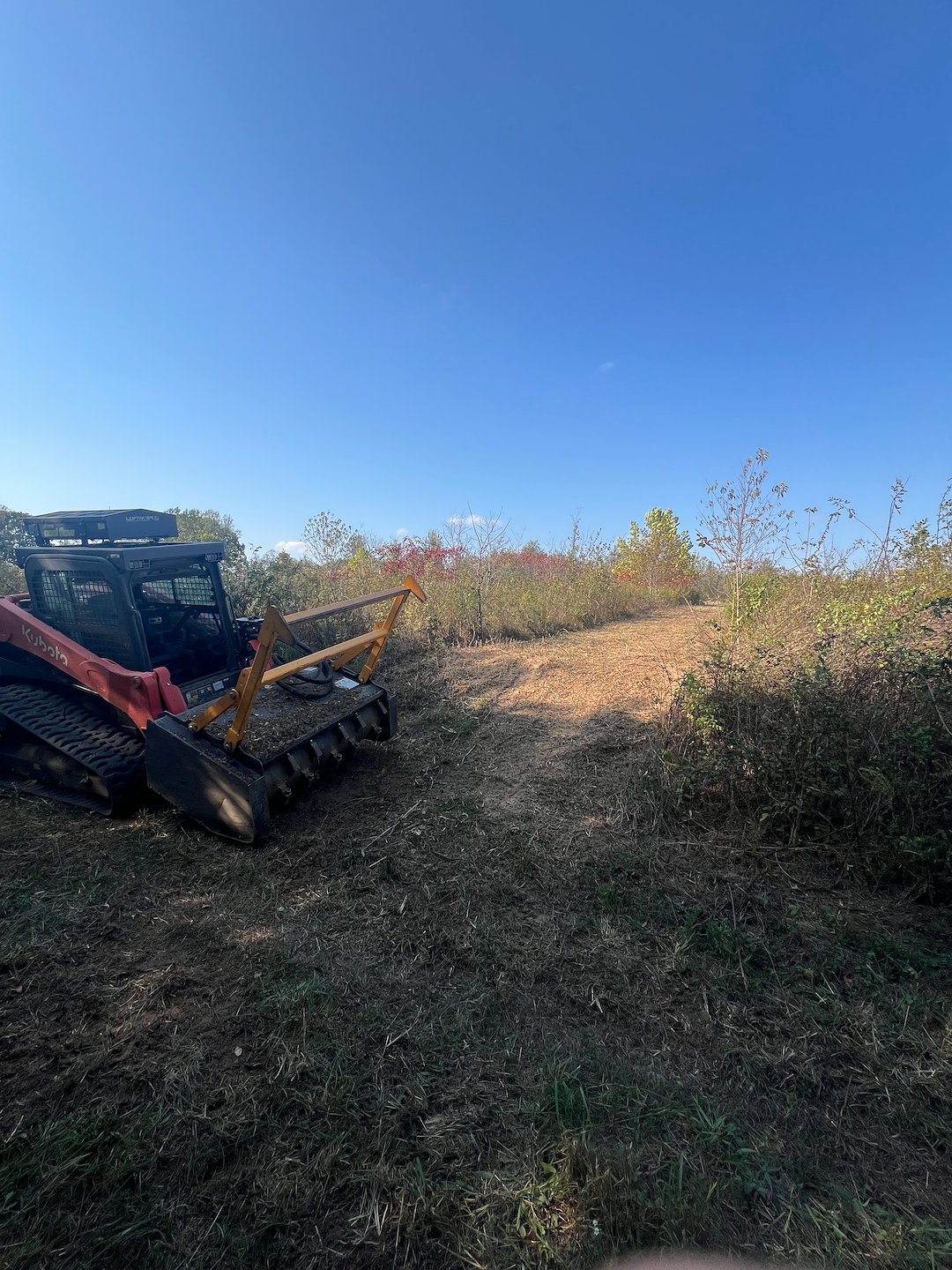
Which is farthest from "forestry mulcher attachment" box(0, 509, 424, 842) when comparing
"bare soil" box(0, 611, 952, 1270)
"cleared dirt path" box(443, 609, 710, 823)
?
"cleared dirt path" box(443, 609, 710, 823)

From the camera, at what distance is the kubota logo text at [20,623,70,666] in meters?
4.00

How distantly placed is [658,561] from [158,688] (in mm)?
15880

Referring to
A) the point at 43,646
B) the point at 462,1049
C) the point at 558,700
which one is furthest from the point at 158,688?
the point at 558,700

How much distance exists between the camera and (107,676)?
373 cm

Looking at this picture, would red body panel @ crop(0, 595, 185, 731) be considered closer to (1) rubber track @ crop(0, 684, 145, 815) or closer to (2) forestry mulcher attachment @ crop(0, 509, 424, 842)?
(2) forestry mulcher attachment @ crop(0, 509, 424, 842)

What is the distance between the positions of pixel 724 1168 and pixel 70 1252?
6.11 ft

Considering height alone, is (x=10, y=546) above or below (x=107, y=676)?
above

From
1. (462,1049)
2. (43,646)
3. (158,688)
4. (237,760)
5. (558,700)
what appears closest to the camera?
(462,1049)

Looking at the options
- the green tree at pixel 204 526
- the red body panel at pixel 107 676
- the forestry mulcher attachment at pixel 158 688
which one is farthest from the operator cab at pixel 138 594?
the green tree at pixel 204 526

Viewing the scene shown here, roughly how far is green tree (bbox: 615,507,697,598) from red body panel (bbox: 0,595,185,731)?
12.9m

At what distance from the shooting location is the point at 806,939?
2.53 m

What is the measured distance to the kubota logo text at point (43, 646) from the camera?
4.00m

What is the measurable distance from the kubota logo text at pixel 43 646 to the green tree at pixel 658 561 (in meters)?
13.2

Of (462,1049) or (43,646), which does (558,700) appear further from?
(43,646)
